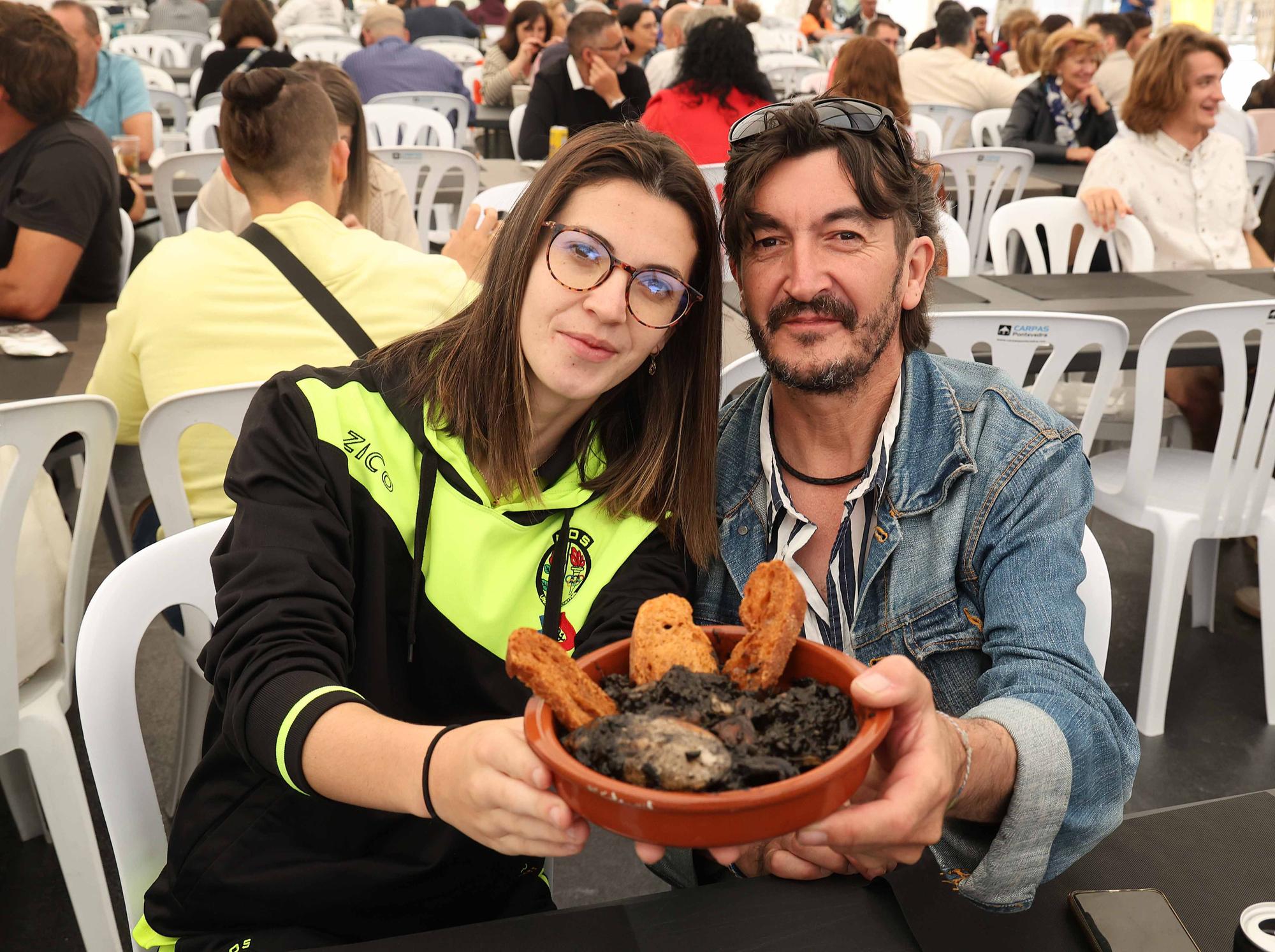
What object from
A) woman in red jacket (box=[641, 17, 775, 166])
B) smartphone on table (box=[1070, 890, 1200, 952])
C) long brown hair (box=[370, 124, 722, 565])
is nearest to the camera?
smartphone on table (box=[1070, 890, 1200, 952])

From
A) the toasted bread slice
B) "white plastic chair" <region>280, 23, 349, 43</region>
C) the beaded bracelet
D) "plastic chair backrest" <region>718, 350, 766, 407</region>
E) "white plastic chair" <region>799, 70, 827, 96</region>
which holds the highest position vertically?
"white plastic chair" <region>280, 23, 349, 43</region>

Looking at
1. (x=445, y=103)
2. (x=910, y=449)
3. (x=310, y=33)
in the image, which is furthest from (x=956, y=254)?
(x=310, y=33)

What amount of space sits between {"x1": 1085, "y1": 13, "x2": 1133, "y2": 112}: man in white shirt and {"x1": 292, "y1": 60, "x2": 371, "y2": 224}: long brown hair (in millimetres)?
5135

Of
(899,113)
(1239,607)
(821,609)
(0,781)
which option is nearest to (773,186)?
(821,609)

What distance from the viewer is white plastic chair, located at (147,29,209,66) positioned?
1132cm

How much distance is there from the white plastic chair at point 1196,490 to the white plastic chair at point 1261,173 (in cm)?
256

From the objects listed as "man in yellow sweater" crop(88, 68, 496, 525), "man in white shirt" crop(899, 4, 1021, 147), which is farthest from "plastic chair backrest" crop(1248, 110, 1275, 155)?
"man in yellow sweater" crop(88, 68, 496, 525)

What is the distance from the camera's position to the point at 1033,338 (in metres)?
2.46

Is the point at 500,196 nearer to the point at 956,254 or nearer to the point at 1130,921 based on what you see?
the point at 956,254

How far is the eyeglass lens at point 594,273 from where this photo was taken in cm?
123

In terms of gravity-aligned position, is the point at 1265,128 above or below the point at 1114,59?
below

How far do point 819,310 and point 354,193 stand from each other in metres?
2.02

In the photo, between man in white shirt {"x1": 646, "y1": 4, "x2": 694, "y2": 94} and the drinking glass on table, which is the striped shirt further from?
man in white shirt {"x1": 646, "y1": 4, "x2": 694, "y2": 94}

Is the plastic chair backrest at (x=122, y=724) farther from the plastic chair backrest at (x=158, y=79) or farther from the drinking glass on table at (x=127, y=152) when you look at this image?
the plastic chair backrest at (x=158, y=79)
